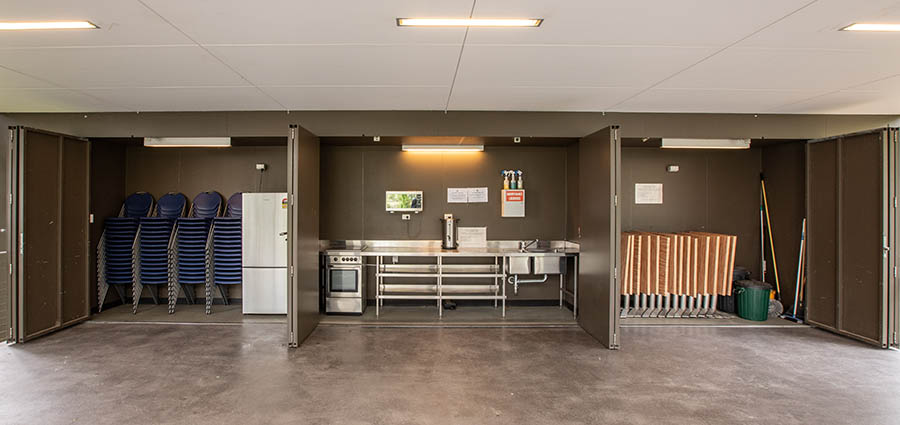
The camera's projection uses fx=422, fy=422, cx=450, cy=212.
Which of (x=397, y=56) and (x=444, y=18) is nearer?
(x=444, y=18)

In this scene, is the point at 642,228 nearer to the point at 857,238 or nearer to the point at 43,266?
the point at 857,238

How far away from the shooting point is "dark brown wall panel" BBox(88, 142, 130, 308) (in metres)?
5.54

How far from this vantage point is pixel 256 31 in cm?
283

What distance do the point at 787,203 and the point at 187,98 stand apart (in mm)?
7315

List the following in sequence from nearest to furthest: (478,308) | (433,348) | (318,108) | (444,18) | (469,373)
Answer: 1. (444,18)
2. (469,373)
3. (433,348)
4. (318,108)
5. (478,308)

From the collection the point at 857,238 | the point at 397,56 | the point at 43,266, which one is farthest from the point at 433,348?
the point at 857,238

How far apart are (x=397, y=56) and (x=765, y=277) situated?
19.0 feet

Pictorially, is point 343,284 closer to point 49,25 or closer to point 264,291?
point 264,291

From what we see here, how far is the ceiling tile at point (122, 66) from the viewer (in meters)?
3.19

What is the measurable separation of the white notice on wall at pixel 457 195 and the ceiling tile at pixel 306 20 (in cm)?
303

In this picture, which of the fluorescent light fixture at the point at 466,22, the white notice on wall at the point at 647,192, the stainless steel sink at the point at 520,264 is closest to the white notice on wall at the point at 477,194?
the stainless steel sink at the point at 520,264

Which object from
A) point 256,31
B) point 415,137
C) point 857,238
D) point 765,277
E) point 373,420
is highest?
point 256,31

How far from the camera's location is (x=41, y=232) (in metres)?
4.45

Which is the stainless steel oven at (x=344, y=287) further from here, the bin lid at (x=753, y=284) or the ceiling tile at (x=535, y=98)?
the bin lid at (x=753, y=284)
